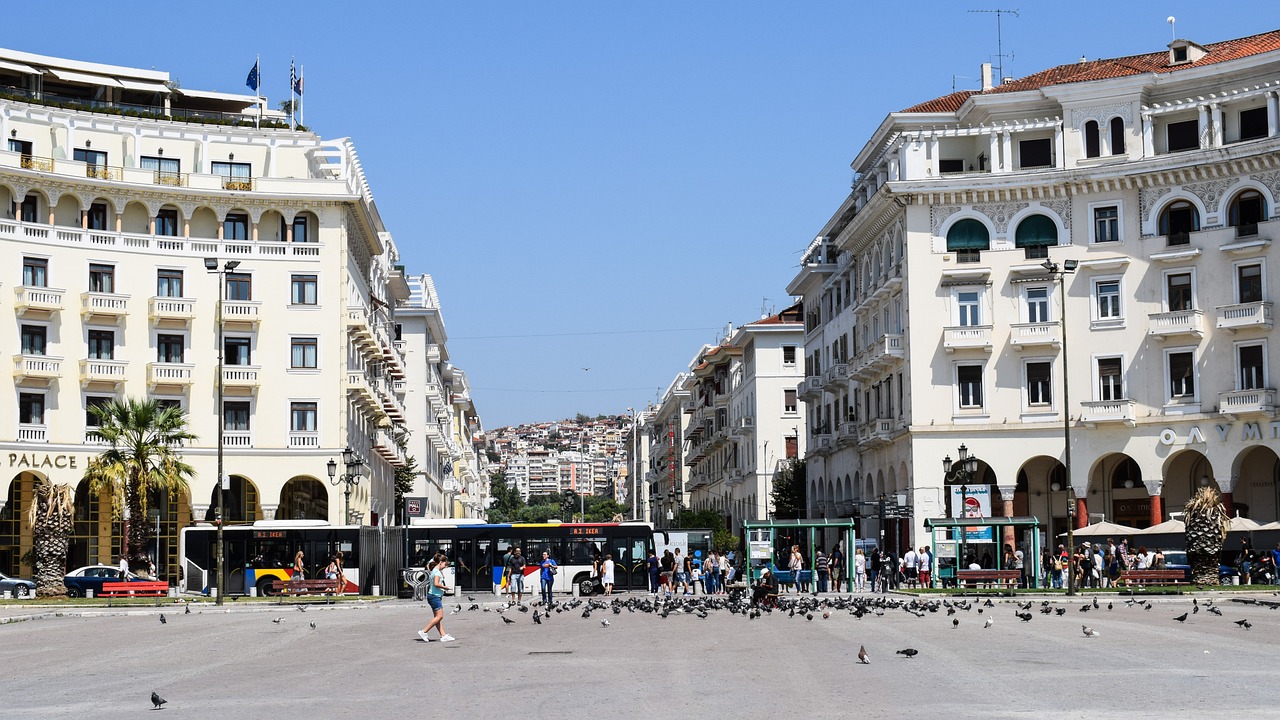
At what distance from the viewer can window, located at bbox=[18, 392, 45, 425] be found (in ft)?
195

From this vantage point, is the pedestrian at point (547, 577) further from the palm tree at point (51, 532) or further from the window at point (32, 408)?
the window at point (32, 408)

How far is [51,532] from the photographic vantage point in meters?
54.8

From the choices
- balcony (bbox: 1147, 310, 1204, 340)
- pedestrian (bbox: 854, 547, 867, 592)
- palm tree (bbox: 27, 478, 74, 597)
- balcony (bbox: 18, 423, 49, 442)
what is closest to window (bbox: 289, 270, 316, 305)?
balcony (bbox: 18, 423, 49, 442)

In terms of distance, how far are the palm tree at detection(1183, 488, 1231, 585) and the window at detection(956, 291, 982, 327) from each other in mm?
13790

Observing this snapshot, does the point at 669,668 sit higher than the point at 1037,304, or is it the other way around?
the point at 1037,304

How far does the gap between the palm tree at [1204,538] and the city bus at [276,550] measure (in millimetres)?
25935

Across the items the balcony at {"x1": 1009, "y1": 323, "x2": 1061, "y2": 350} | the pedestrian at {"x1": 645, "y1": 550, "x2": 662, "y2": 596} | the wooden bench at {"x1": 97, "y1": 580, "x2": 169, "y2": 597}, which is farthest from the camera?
the balcony at {"x1": 1009, "y1": 323, "x2": 1061, "y2": 350}

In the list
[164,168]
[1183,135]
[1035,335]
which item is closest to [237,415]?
[164,168]

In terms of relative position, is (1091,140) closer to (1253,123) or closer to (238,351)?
(1253,123)

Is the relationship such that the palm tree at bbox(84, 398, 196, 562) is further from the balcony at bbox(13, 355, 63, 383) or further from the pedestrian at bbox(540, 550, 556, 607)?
the pedestrian at bbox(540, 550, 556, 607)

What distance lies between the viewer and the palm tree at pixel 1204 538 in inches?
1877

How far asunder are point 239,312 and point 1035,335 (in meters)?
29.9

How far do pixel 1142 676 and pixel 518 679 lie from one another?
7154mm

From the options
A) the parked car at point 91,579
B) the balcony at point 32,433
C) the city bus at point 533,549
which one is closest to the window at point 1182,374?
the city bus at point 533,549
